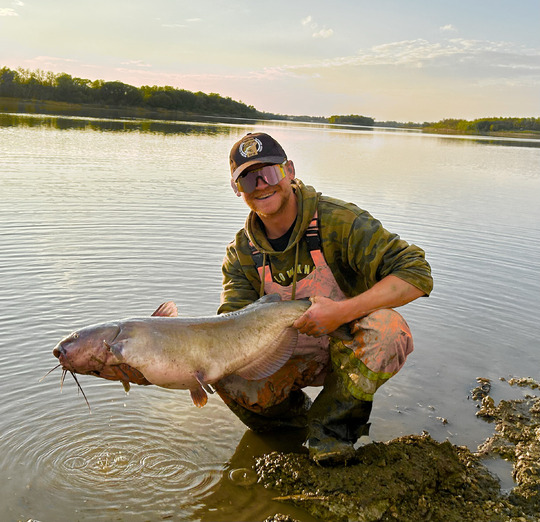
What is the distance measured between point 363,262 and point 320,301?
0.45m

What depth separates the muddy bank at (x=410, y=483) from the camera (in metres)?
3.27

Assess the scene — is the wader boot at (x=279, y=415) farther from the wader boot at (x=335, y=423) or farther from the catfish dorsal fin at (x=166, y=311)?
the catfish dorsal fin at (x=166, y=311)

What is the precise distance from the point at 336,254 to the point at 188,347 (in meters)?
1.26

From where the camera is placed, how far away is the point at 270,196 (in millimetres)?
3875

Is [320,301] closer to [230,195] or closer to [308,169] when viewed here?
[230,195]

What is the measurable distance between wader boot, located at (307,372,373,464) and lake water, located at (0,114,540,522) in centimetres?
44

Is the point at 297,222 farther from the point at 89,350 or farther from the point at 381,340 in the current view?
the point at 89,350

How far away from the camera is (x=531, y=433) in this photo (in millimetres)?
4262

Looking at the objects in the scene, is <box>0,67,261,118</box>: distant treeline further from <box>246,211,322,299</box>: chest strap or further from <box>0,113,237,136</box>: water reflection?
<box>246,211,322,299</box>: chest strap

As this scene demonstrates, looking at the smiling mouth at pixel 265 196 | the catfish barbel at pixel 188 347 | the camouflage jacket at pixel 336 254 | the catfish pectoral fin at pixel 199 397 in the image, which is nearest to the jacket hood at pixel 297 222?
the camouflage jacket at pixel 336 254

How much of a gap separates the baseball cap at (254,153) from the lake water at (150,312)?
6.60 ft

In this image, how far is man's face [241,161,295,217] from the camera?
387cm

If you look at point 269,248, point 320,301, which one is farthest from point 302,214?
point 320,301

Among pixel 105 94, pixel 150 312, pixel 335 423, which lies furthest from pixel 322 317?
pixel 105 94
